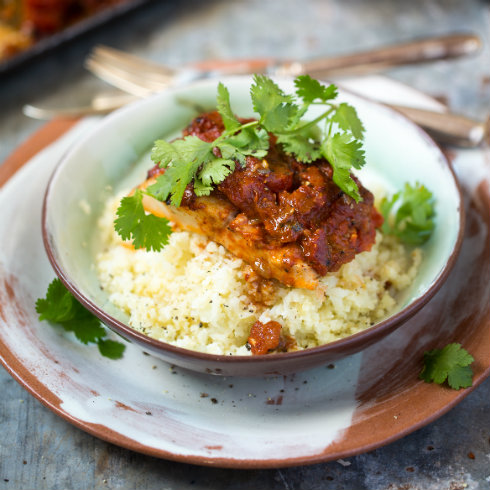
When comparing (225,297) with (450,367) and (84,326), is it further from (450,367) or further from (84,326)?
(450,367)

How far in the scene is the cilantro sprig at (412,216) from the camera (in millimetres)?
3334

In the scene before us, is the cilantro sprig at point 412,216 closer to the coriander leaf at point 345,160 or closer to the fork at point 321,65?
the coriander leaf at point 345,160

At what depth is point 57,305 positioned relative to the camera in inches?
124

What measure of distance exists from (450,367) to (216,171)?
1465 millimetres

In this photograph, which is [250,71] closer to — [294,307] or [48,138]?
[48,138]

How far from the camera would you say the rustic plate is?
2559 millimetres

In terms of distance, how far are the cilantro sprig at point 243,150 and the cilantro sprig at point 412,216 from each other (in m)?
0.59

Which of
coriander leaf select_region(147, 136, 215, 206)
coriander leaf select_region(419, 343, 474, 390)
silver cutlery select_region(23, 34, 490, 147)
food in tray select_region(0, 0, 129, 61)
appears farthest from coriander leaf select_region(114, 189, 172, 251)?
food in tray select_region(0, 0, 129, 61)

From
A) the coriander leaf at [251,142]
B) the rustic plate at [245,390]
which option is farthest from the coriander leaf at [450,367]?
the coriander leaf at [251,142]

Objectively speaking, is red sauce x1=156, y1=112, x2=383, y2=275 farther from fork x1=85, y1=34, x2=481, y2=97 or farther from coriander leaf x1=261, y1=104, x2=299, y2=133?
fork x1=85, y1=34, x2=481, y2=97

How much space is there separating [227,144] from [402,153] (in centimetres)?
129

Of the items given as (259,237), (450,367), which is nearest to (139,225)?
(259,237)

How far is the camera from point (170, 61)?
635 cm

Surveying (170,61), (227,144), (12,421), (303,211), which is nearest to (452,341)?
(303,211)
